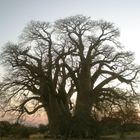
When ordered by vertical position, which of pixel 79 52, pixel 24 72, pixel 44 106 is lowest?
pixel 44 106

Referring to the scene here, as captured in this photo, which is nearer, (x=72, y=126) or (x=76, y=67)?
(x=72, y=126)

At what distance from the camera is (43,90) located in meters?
33.4

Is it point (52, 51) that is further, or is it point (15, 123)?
point (52, 51)

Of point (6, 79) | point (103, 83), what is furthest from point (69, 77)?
A: point (6, 79)

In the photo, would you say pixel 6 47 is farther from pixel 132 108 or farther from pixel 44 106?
pixel 132 108

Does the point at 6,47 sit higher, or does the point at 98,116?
the point at 6,47

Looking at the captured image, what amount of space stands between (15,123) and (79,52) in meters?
8.60

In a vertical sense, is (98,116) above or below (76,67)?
below

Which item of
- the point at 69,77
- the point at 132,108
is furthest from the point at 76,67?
the point at 132,108

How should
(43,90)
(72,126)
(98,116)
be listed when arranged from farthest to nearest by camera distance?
(43,90) < (98,116) < (72,126)

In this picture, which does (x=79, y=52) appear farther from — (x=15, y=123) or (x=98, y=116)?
(x=15, y=123)

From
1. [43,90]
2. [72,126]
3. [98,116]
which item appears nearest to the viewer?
[72,126]

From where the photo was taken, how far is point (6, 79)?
32000 millimetres

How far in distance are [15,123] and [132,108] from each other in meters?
10.1
